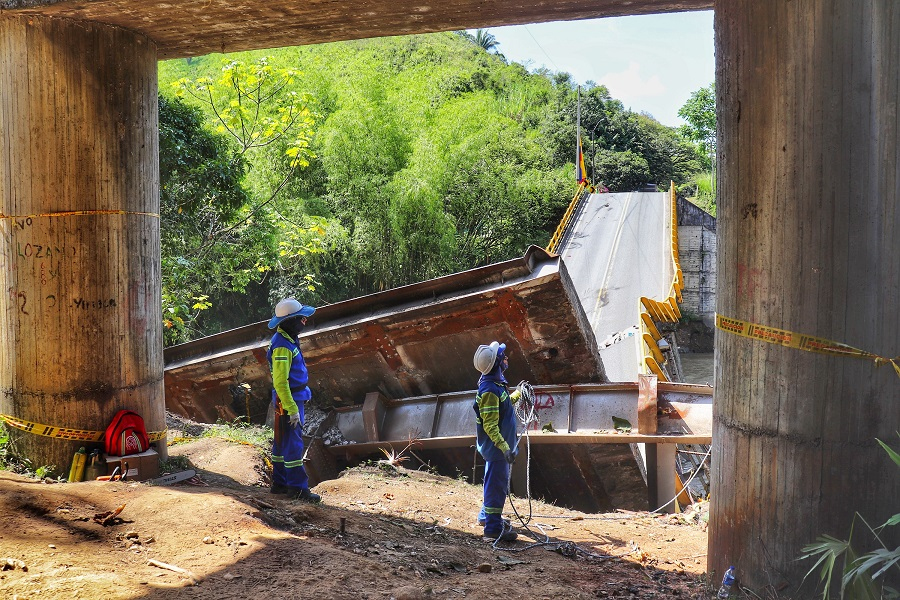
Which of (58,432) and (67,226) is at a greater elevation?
(67,226)

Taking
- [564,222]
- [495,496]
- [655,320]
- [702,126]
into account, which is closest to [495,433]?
[495,496]

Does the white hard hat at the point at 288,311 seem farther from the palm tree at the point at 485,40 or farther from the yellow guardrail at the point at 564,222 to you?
the palm tree at the point at 485,40

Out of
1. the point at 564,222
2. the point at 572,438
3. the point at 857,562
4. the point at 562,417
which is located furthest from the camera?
the point at 564,222

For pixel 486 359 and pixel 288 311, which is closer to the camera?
pixel 486 359

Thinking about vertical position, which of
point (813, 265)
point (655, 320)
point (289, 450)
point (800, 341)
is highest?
point (813, 265)

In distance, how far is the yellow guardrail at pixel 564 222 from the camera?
27781mm

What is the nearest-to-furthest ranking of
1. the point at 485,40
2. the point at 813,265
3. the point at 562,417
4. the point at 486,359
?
the point at 813,265
the point at 486,359
the point at 562,417
the point at 485,40

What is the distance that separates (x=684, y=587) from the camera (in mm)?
4902

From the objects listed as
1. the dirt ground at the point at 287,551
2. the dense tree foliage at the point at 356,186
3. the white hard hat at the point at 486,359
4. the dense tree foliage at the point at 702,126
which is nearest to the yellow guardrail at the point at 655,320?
the dirt ground at the point at 287,551

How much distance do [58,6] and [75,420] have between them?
321cm

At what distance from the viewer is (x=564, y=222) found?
102 ft

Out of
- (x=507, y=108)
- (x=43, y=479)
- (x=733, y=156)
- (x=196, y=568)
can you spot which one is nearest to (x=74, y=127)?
(x=43, y=479)

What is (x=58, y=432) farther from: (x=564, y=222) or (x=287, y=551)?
(x=564, y=222)

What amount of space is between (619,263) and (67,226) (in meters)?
22.4
